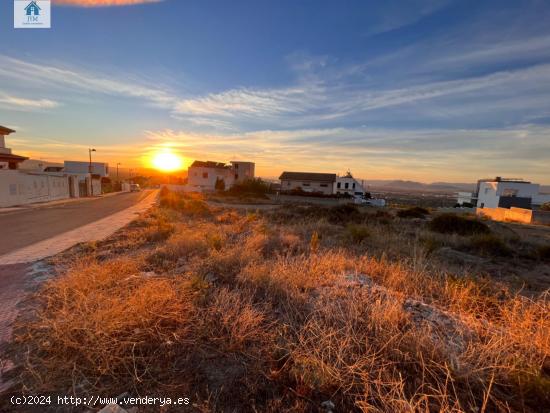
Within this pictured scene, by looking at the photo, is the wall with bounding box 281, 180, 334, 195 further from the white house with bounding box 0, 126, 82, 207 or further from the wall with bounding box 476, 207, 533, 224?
the white house with bounding box 0, 126, 82, 207

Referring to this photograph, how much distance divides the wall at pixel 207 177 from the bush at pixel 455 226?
4782 cm

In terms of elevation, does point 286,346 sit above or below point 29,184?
below

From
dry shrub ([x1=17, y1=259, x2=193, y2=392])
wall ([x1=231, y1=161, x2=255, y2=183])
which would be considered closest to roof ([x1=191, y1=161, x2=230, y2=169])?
wall ([x1=231, y1=161, x2=255, y2=183])

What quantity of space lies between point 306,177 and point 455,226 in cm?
4129

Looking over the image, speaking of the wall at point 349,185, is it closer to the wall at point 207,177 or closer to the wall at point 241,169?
the wall at point 241,169

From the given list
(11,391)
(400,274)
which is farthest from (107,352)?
(400,274)

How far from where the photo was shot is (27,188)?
74.1 ft

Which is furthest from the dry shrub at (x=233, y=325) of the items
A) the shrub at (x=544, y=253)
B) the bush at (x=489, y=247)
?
the shrub at (x=544, y=253)

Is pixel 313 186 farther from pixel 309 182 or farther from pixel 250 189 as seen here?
pixel 250 189

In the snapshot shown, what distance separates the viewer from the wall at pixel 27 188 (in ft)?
65.2

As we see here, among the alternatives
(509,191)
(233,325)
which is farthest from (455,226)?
(509,191)

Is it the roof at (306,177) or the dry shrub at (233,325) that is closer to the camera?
the dry shrub at (233,325)

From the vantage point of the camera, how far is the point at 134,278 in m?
4.40

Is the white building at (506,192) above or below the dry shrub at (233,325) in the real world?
above
